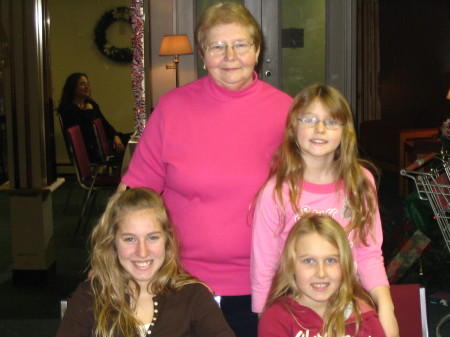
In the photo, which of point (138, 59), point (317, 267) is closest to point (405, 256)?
point (317, 267)

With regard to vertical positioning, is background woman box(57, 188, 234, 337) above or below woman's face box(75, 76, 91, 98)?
below

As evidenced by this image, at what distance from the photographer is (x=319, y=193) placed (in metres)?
1.97

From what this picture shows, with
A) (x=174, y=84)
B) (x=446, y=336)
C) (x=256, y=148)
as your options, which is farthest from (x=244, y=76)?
(x=174, y=84)

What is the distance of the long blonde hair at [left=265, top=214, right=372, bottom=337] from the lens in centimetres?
188

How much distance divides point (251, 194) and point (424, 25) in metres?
8.25

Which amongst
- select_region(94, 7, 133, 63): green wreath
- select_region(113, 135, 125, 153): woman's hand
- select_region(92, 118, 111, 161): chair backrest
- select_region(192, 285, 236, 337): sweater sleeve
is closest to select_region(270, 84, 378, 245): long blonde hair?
select_region(192, 285, 236, 337): sweater sleeve

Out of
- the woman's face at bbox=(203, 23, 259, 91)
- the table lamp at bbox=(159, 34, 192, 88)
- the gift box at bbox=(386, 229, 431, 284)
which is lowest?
the gift box at bbox=(386, 229, 431, 284)

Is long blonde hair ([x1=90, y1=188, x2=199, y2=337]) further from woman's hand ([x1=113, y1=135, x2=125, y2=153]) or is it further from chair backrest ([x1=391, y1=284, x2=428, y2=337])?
woman's hand ([x1=113, y1=135, x2=125, y2=153])

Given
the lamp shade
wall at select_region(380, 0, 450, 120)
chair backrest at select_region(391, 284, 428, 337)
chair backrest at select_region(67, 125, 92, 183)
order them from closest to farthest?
chair backrest at select_region(391, 284, 428, 337), chair backrest at select_region(67, 125, 92, 183), the lamp shade, wall at select_region(380, 0, 450, 120)

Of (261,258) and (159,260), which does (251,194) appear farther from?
(159,260)

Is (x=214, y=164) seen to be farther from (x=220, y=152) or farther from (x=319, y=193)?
(x=319, y=193)

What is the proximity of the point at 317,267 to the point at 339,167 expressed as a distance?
0.31 m

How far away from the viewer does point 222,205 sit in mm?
1988

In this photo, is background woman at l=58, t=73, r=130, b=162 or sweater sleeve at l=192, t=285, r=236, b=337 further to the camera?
background woman at l=58, t=73, r=130, b=162
